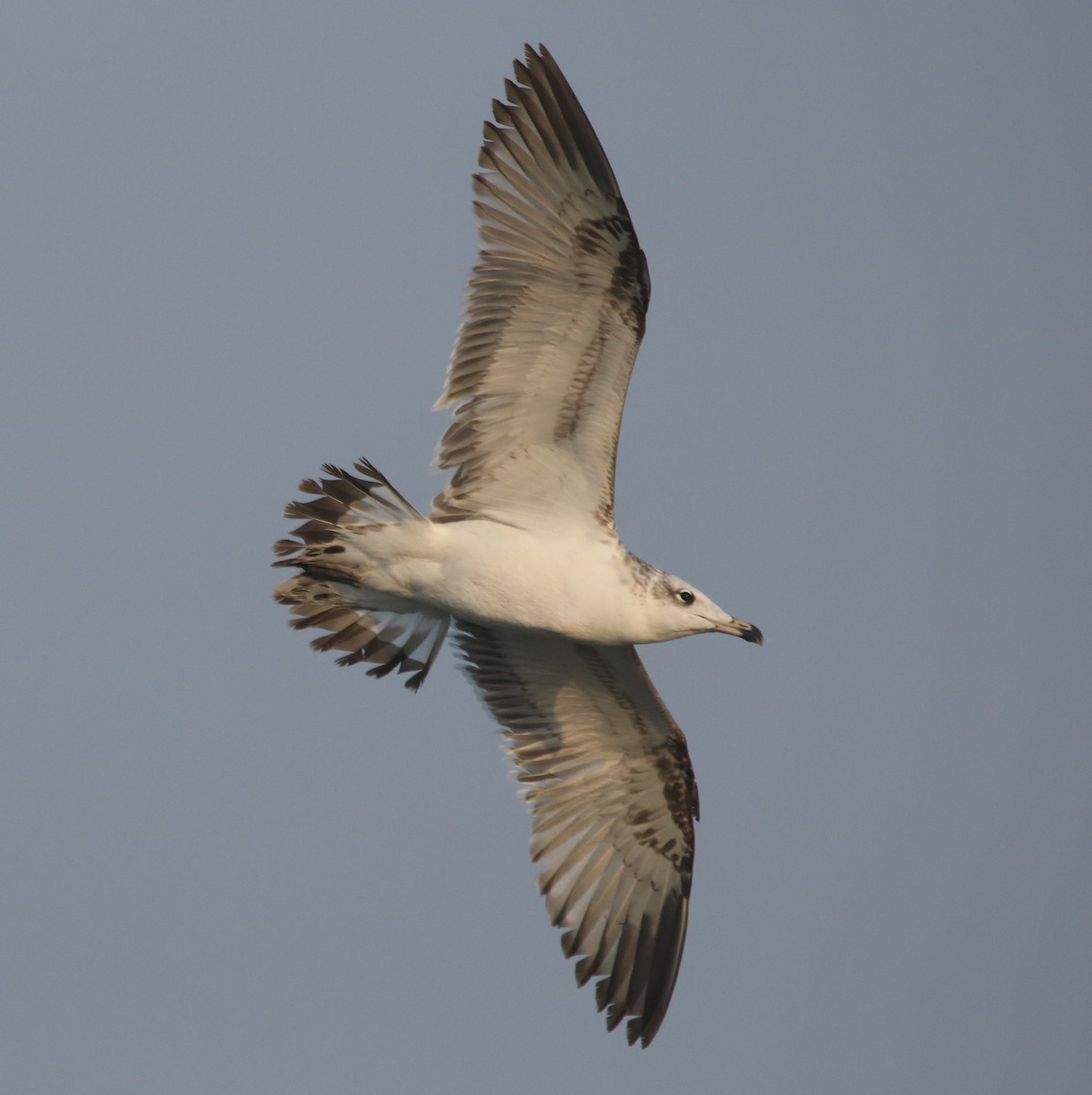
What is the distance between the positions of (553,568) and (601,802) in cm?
200

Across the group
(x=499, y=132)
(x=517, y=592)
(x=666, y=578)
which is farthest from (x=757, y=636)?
(x=499, y=132)

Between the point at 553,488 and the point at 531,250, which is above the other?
the point at 531,250

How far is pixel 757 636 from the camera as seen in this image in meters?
12.0

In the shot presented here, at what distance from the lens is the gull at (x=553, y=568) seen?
1134 centimetres

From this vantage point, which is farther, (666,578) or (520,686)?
(520,686)

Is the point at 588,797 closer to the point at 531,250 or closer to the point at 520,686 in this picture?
the point at 520,686

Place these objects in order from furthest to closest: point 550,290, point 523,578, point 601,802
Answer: point 601,802 → point 523,578 → point 550,290

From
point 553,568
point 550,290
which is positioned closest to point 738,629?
point 553,568

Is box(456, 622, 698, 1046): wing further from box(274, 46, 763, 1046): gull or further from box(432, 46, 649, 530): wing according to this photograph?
box(432, 46, 649, 530): wing

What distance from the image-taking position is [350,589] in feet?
39.8

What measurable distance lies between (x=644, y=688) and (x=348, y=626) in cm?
199

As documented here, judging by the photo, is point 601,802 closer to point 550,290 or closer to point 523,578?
point 523,578

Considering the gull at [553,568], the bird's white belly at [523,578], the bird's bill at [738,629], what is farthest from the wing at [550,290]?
the bird's bill at [738,629]

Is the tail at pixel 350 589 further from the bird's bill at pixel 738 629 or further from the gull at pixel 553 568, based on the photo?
the bird's bill at pixel 738 629
